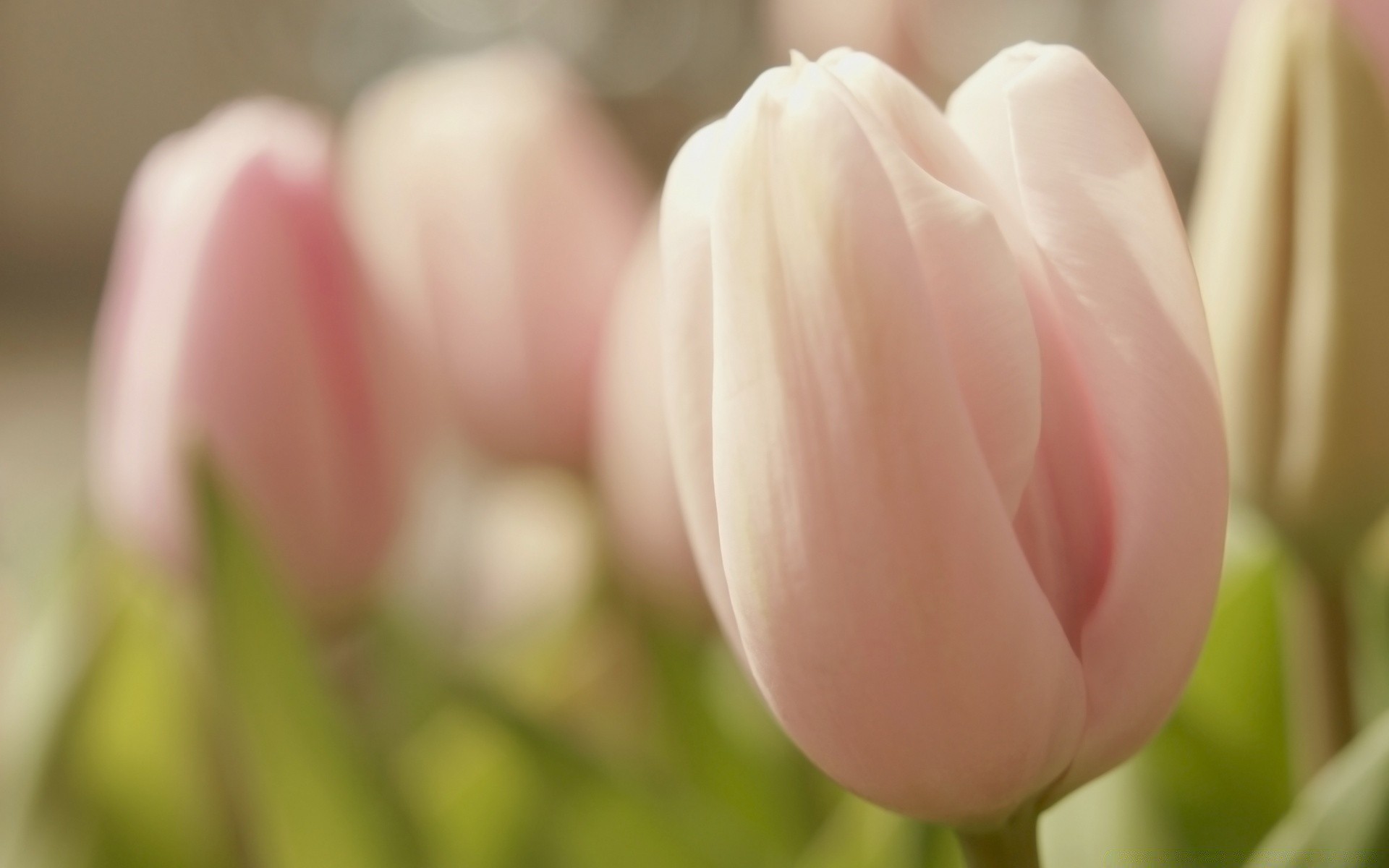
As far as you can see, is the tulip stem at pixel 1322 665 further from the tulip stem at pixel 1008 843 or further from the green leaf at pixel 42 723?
the green leaf at pixel 42 723

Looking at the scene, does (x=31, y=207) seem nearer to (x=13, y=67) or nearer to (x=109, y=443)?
(x=13, y=67)

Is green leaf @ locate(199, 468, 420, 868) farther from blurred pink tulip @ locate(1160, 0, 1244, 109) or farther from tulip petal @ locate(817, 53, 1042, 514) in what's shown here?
blurred pink tulip @ locate(1160, 0, 1244, 109)

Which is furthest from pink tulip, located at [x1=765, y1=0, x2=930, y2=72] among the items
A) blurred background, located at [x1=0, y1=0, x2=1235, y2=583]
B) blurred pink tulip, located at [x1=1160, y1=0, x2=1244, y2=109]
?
blurred background, located at [x1=0, y1=0, x2=1235, y2=583]

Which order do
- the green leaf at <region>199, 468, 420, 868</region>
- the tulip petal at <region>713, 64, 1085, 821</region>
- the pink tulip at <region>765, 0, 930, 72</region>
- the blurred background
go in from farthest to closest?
the blurred background, the pink tulip at <region>765, 0, 930, 72</region>, the green leaf at <region>199, 468, 420, 868</region>, the tulip petal at <region>713, 64, 1085, 821</region>

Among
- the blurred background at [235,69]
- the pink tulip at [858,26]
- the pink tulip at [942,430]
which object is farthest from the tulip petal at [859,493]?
the blurred background at [235,69]

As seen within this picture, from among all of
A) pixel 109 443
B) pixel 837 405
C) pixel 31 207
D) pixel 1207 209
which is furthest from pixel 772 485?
pixel 31 207
